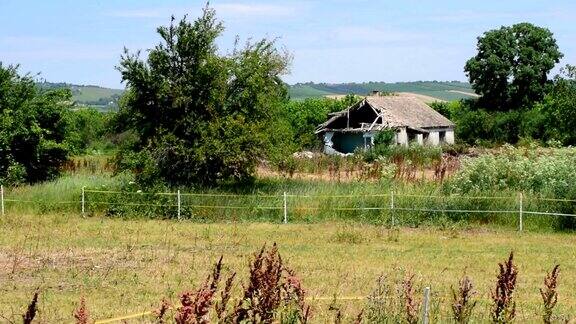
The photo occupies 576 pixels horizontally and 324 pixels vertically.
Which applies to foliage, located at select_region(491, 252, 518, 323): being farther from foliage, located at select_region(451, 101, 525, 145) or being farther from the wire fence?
foliage, located at select_region(451, 101, 525, 145)

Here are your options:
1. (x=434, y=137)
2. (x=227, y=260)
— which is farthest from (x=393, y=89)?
(x=227, y=260)

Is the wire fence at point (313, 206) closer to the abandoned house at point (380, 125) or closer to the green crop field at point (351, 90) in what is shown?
the abandoned house at point (380, 125)

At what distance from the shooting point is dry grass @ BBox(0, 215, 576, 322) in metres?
12.1

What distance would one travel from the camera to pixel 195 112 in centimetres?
2564

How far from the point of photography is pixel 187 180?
83.7ft

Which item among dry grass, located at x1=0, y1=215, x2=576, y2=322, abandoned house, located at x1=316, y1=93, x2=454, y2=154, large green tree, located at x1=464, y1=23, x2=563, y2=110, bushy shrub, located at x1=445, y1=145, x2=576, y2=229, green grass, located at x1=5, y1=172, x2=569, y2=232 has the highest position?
large green tree, located at x1=464, y1=23, x2=563, y2=110

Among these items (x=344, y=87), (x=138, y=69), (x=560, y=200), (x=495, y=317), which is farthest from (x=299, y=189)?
(x=344, y=87)

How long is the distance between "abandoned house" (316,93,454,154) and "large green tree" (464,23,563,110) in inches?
406

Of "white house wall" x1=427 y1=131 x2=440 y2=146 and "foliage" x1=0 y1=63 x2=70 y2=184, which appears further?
"white house wall" x1=427 y1=131 x2=440 y2=146

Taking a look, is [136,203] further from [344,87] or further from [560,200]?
[344,87]

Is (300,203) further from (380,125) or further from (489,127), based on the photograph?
(489,127)

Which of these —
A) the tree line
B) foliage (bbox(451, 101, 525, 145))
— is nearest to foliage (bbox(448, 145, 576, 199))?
the tree line

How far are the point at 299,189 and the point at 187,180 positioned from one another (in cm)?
358

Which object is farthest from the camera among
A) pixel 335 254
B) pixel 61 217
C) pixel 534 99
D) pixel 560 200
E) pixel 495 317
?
pixel 534 99
